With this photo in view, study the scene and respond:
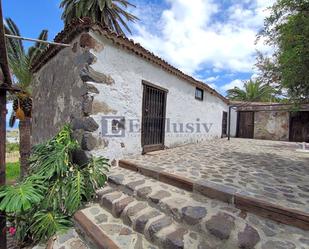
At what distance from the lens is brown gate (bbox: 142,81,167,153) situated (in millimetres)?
5391

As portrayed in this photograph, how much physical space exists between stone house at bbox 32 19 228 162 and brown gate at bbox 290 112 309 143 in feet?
32.7

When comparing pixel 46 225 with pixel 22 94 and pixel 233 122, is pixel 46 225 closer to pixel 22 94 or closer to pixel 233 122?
pixel 22 94

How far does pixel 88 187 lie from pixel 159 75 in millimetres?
3873

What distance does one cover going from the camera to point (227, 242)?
1.90 metres

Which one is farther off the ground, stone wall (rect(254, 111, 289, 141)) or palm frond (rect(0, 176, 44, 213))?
stone wall (rect(254, 111, 289, 141))

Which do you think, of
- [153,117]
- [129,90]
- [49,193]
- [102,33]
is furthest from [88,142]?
[153,117]

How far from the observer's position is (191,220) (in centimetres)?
221

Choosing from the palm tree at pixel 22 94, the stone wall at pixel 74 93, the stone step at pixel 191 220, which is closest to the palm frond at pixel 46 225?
the stone step at pixel 191 220

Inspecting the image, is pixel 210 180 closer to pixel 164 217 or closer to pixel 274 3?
pixel 164 217

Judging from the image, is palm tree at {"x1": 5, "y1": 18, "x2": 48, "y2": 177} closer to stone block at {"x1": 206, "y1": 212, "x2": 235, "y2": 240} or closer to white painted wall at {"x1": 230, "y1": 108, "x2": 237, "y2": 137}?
stone block at {"x1": 206, "y1": 212, "x2": 235, "y2": 240}

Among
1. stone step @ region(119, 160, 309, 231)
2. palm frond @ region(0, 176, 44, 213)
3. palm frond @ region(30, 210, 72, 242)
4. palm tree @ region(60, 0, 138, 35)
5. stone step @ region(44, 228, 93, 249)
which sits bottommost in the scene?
stone step @ region(44, 228, 93, 249)

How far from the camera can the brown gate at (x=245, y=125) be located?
47.9 feet

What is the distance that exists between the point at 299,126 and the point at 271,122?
163 cm

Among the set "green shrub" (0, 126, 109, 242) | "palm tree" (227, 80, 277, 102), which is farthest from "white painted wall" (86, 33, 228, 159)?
"palm tree" (227, 80, 277, 102)
